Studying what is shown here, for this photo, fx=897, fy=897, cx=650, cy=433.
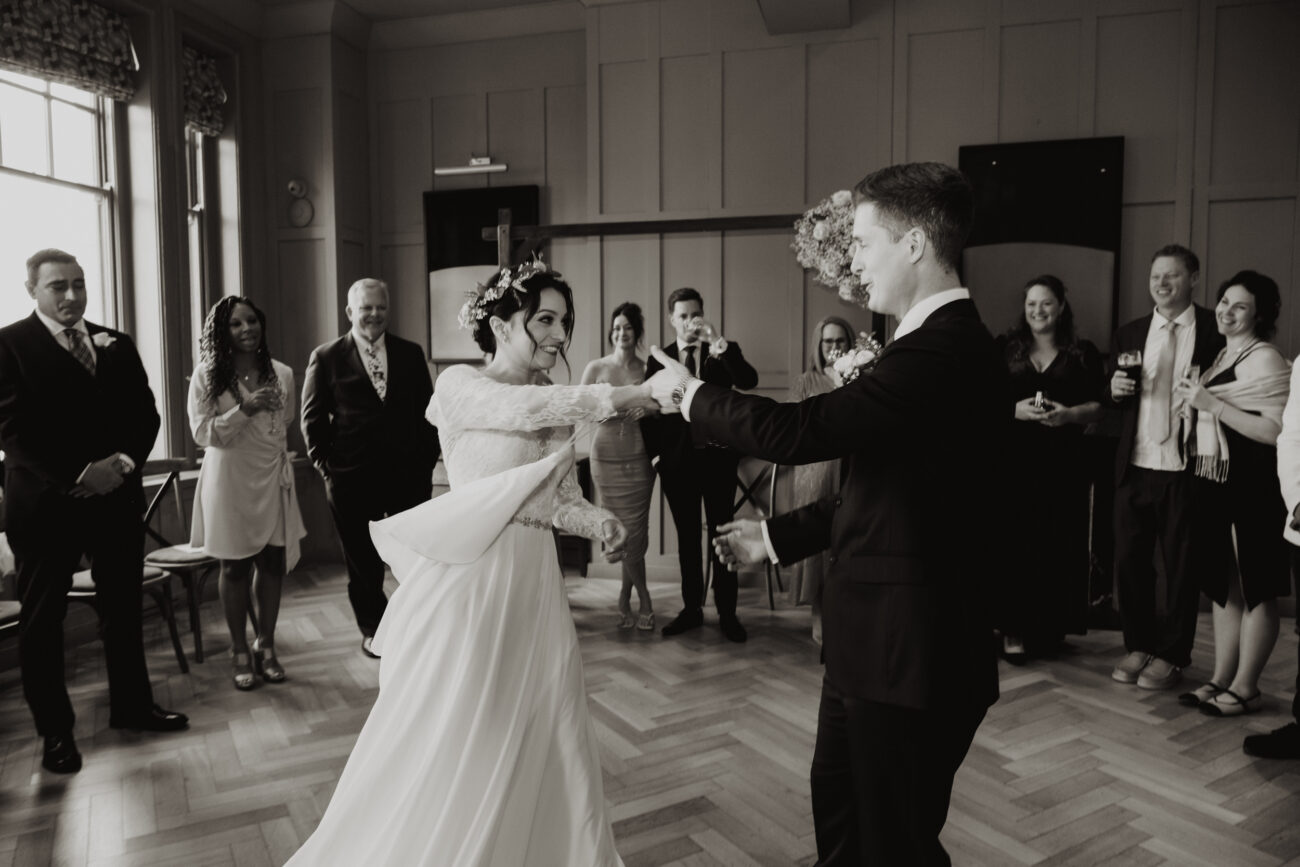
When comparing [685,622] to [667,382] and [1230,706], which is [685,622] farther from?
[667,382]

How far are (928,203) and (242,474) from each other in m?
3.39

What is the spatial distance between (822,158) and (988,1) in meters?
1.27

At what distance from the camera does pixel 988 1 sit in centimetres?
528

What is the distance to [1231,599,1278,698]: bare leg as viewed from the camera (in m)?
3.49

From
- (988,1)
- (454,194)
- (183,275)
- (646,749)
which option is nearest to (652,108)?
(454,194)

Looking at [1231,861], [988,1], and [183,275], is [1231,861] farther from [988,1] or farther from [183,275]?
[183,275]

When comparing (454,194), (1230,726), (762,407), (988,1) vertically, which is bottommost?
(1230,726)

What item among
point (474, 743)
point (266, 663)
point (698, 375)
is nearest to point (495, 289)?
point (474, 743)

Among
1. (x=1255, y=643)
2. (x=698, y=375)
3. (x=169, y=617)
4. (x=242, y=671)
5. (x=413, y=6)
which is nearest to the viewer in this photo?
(x=1255, y=643)

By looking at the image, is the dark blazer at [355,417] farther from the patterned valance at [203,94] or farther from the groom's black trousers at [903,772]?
the groom's black trousers at [903,772]

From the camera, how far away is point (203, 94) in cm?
584

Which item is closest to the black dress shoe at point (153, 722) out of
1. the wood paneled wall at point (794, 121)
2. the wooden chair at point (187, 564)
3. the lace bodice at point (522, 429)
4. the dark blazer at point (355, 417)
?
the wooden chair at point (187, 564)

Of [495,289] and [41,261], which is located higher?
[41,261]

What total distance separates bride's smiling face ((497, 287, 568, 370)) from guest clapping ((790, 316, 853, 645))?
2.11 meters
